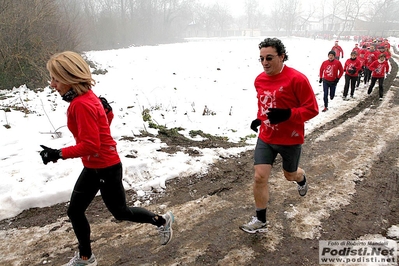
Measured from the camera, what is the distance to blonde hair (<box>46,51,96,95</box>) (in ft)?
7.42

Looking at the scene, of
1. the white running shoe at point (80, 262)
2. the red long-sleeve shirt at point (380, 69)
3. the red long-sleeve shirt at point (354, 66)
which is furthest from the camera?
the red long-sleeve shirt at point (354, 66)

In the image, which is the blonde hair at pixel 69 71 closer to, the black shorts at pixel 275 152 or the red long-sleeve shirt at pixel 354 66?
the black shorts at pixel 275 152

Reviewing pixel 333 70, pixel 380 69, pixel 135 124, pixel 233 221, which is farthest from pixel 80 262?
pixel 380 69

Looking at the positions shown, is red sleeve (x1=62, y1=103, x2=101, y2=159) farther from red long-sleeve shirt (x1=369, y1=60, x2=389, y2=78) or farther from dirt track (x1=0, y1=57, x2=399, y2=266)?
red long-sleeve shirt (x1=369, y1=60, x2=389, y2=78)

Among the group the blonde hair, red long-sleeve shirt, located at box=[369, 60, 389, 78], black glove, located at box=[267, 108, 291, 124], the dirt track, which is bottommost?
the dirt track

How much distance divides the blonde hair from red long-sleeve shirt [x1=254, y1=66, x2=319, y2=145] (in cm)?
190

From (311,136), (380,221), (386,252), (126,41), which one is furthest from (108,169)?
(126,41)

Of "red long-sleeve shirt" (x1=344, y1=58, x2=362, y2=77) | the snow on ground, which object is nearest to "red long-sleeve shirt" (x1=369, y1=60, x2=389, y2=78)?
"red long-sleeve shirt" (x1=344, y1=58, x2=362, y2=77)

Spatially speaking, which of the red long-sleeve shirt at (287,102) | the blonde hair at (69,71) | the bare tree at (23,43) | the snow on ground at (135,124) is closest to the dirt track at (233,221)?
the snow on ground at (135,124)

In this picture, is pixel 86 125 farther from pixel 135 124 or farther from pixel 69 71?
pixel 135 124

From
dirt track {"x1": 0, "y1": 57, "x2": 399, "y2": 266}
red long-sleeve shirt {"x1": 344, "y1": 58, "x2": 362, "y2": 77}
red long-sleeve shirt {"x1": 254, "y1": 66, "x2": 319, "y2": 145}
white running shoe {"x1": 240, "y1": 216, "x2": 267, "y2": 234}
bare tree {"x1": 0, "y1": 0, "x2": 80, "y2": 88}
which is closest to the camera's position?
red long-sleeve shirt {"x1": 254, "y1": 66, "x2": 319, "y2": 145}

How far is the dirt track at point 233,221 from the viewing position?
3.13 meters

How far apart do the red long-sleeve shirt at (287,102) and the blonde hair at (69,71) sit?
1897 millimetres

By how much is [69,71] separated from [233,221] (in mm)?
2640
